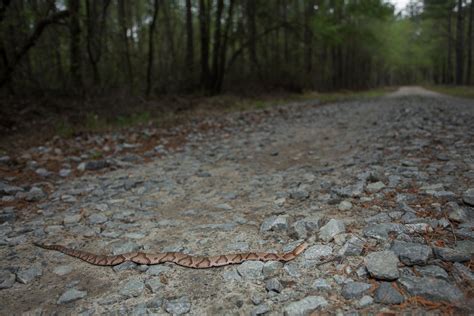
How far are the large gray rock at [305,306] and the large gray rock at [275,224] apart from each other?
1.13m

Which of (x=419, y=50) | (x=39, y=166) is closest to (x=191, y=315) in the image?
(x=39, y=166)

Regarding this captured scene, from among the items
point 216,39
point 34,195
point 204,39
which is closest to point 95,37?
point 204,39

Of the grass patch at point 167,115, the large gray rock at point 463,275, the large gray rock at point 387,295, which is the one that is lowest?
the large gray rock at point 387,295

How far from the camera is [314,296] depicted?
231 cm

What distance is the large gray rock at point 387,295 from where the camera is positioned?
215 cm

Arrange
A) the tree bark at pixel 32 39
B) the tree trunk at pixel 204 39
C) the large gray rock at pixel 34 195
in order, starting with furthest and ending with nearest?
the tree trunk at pixel 204 39
the tree bark at pixel 32 39
the large gray rock at pixel 34 195

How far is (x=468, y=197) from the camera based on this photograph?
3217 millimetres

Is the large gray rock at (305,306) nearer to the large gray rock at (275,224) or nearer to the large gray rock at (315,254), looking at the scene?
the large gray rock at (315,254)

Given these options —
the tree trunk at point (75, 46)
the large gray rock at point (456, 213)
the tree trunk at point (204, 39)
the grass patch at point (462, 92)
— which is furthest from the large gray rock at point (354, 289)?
the grass patch at point (462, 92)

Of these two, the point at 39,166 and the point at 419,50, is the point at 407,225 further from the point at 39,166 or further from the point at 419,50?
the point at 419,50

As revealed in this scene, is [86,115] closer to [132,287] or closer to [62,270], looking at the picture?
[62,270]

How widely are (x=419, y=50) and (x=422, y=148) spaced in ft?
223

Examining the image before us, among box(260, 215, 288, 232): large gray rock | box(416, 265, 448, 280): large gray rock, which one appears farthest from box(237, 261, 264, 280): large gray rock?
box(416, 265, 448, 280): large gray rock

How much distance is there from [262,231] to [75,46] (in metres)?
11.5
